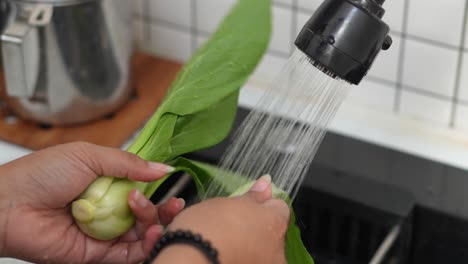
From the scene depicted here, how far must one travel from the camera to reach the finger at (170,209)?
822mm

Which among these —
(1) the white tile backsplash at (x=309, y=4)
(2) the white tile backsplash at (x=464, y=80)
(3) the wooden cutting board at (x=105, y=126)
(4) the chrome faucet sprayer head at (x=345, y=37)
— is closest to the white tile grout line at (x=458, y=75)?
(2) the white tile backsplash at (x=464, y=80)

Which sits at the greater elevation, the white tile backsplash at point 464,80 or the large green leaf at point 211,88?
the large green leaf at point 211,88

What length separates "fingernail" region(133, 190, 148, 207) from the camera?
772mm

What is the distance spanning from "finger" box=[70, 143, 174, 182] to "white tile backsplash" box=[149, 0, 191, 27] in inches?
17.3

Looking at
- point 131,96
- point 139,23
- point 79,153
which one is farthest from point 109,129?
point 79,153

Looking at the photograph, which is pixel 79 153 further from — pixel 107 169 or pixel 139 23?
pixel 139 23

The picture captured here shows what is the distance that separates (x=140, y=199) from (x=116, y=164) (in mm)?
40

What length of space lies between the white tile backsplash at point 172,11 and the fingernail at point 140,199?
0.45 metres

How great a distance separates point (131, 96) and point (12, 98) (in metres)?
0.16

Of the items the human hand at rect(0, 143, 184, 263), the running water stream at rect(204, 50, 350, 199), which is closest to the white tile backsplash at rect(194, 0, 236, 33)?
the running water stream at rect(204, 50, 350, 199)

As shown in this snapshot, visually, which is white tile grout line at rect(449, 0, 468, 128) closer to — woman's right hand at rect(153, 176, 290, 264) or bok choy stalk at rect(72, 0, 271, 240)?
bok choy stalk at rect(72, 0, 271, 240)

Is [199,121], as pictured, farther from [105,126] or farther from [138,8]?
[138,8]

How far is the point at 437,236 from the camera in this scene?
3.23ft

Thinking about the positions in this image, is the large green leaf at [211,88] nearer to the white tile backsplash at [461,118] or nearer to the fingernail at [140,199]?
the fingernail at [140,199]
